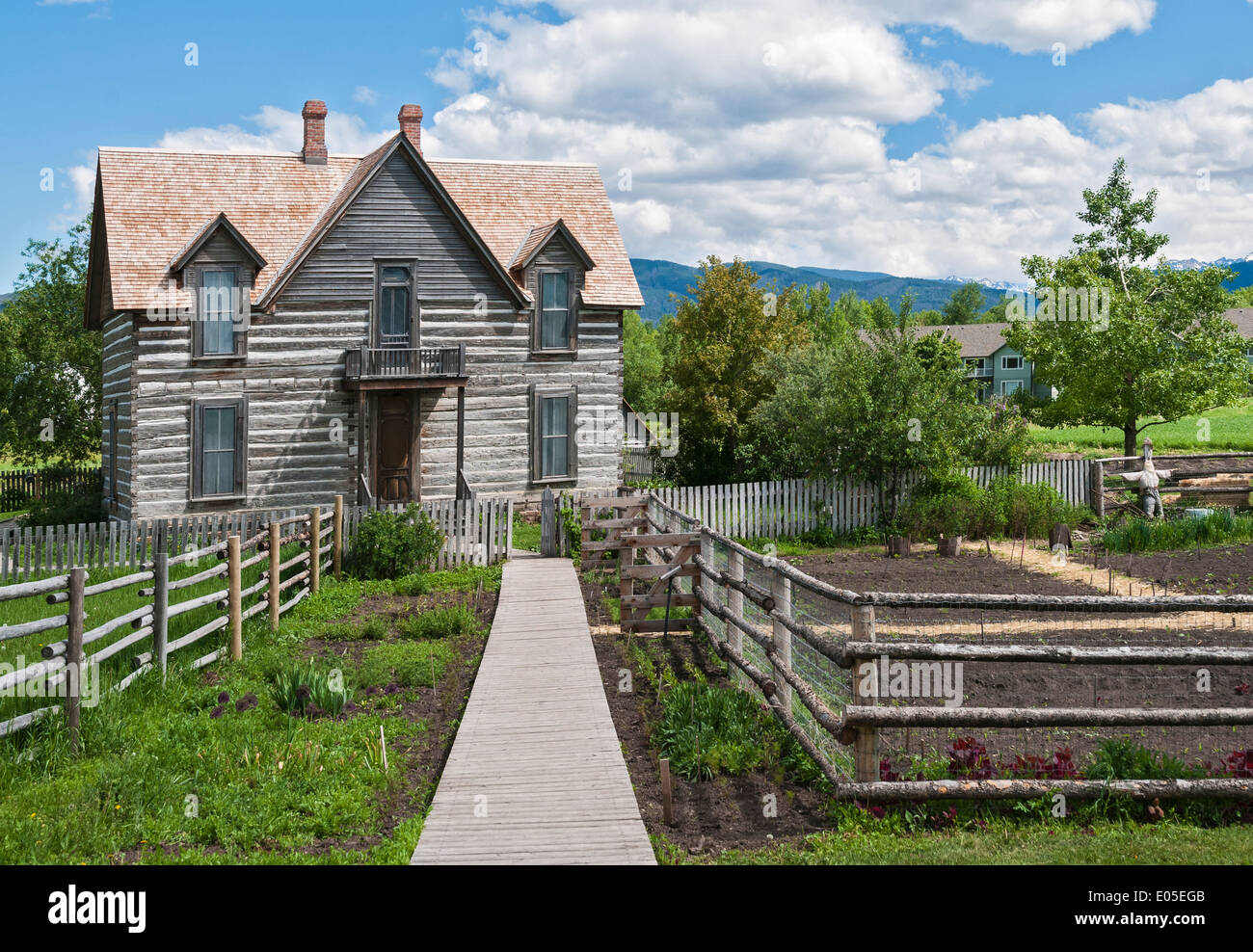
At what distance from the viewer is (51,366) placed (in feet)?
111

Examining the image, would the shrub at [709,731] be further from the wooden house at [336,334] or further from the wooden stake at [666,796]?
the wooden house at [336,334]

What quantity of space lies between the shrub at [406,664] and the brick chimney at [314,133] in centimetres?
1828

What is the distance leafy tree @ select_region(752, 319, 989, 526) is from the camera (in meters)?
24.2

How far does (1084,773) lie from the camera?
831cm

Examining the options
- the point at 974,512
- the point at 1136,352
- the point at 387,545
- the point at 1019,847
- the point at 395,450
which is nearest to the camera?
the point at 1019,847

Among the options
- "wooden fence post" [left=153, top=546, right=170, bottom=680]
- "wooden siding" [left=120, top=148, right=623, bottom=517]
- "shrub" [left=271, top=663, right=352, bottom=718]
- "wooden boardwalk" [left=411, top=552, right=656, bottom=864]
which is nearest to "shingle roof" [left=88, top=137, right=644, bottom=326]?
"wooden siding" [left=120, top=148, right=623, bottom=517]

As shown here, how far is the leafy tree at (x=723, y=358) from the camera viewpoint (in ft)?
107

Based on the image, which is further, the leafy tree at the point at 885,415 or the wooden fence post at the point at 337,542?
the leafy tree at the point at 885,415

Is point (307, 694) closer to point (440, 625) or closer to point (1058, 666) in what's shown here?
point (440, 625)

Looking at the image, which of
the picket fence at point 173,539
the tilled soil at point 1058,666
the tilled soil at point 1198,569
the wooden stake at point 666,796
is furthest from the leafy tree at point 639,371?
the wooden stake at point 666,796

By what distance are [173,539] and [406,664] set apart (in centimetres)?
986

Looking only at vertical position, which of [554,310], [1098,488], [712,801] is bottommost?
[712,801]

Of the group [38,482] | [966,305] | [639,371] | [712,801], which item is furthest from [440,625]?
[966,305]
